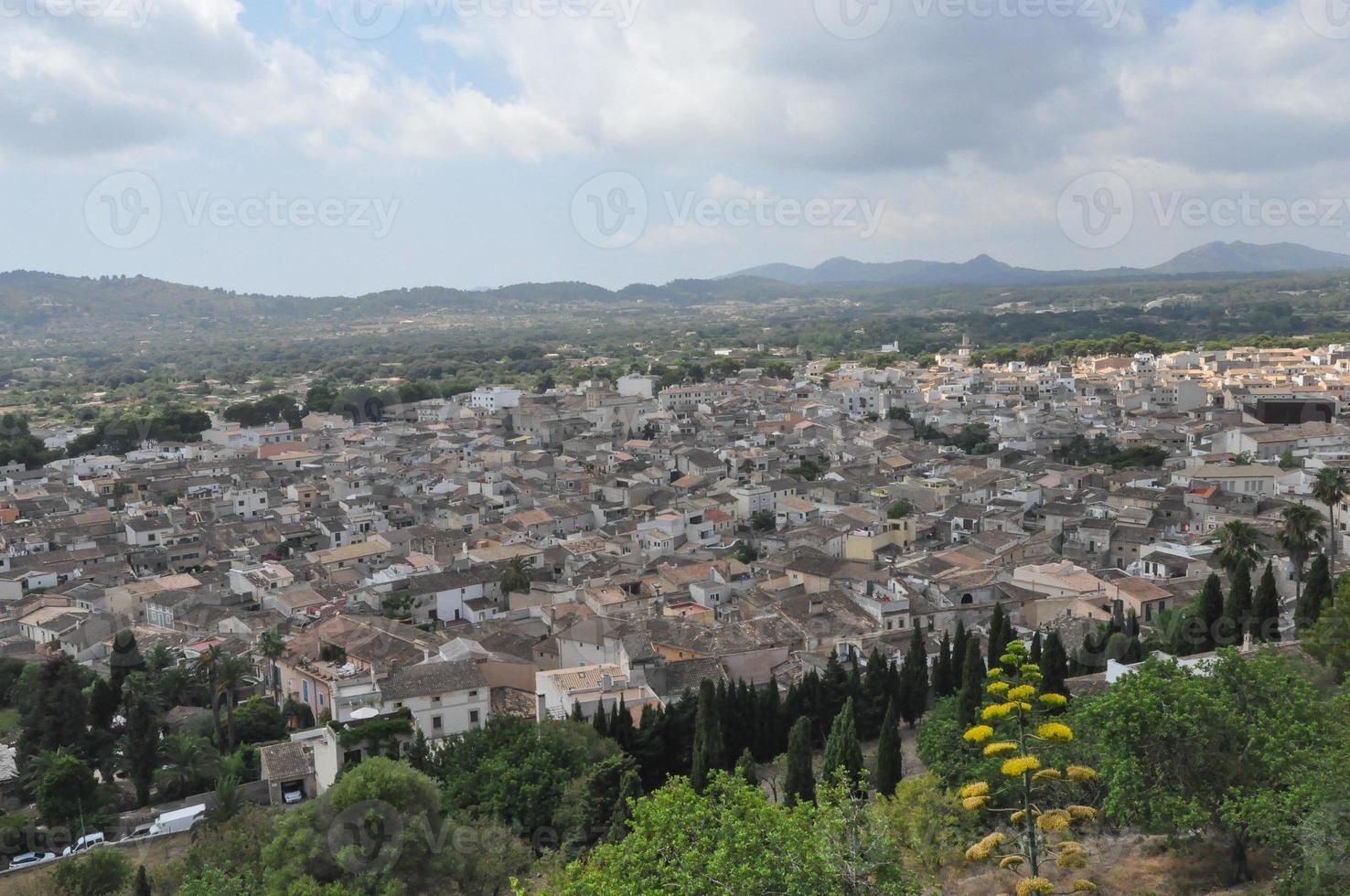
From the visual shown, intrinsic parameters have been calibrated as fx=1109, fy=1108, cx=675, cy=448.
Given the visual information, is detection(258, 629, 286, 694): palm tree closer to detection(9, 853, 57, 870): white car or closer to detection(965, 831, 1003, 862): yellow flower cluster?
detection(9, 853, 57, 870): white car

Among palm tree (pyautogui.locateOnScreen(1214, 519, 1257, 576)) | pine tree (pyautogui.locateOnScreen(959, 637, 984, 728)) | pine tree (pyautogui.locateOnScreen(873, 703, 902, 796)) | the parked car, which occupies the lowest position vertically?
the parked car

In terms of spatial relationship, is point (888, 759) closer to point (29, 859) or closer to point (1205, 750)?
point (1205, 750)

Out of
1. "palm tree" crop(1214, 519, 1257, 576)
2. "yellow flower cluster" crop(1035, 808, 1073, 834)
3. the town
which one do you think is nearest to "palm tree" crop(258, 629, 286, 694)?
the town

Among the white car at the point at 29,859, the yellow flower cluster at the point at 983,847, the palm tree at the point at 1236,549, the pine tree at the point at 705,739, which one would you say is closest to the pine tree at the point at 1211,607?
the palm tree at the point at 1236,549

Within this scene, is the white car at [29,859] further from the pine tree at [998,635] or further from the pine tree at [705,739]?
the pine tree at [998,635]

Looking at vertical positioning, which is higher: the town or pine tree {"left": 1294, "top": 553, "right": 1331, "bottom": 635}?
pine tree {"left": 1294, "top": 553, "right": 1331, "bottom": 635}
